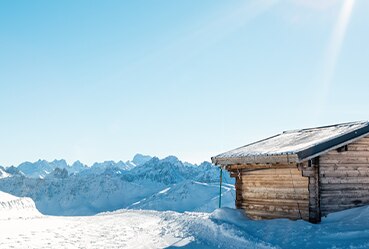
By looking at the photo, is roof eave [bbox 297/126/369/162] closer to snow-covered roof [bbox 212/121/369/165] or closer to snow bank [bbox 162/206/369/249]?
snow-covered roof [bbox 212/121/369/165]

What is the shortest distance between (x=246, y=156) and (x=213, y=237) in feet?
12.1

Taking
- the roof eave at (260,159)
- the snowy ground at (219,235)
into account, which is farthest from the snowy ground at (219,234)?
the roof eave at (260,159)

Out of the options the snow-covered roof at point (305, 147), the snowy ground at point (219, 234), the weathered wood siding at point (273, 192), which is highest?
the snow-covered roof at point (305, 147)

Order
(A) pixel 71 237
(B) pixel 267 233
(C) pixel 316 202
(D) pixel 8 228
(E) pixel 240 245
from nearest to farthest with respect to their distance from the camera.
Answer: (E) pixel 240 245, (B) pixel 267 233, (C) pixel 316 202, (A) pixel 71 237, (D) pixel 8 228

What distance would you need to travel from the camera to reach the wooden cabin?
15734 millimetres

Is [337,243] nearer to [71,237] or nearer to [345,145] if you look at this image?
[345,145]

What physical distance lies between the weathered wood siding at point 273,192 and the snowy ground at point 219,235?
0.77 meters

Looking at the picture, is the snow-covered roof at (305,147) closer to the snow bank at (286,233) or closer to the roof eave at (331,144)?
the roof eave at (331,144)

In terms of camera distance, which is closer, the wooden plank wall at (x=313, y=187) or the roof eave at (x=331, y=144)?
the roof eave at (x=331, y=144)

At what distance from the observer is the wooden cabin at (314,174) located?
51.6 ft

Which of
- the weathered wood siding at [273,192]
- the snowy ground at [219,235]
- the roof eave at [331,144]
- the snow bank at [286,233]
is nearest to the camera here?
the snow bank at [286,233]

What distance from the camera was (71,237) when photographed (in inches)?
666

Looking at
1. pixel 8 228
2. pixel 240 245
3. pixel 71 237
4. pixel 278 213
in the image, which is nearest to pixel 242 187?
pixel 278 213

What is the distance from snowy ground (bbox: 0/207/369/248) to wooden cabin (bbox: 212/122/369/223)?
76 centimetres
